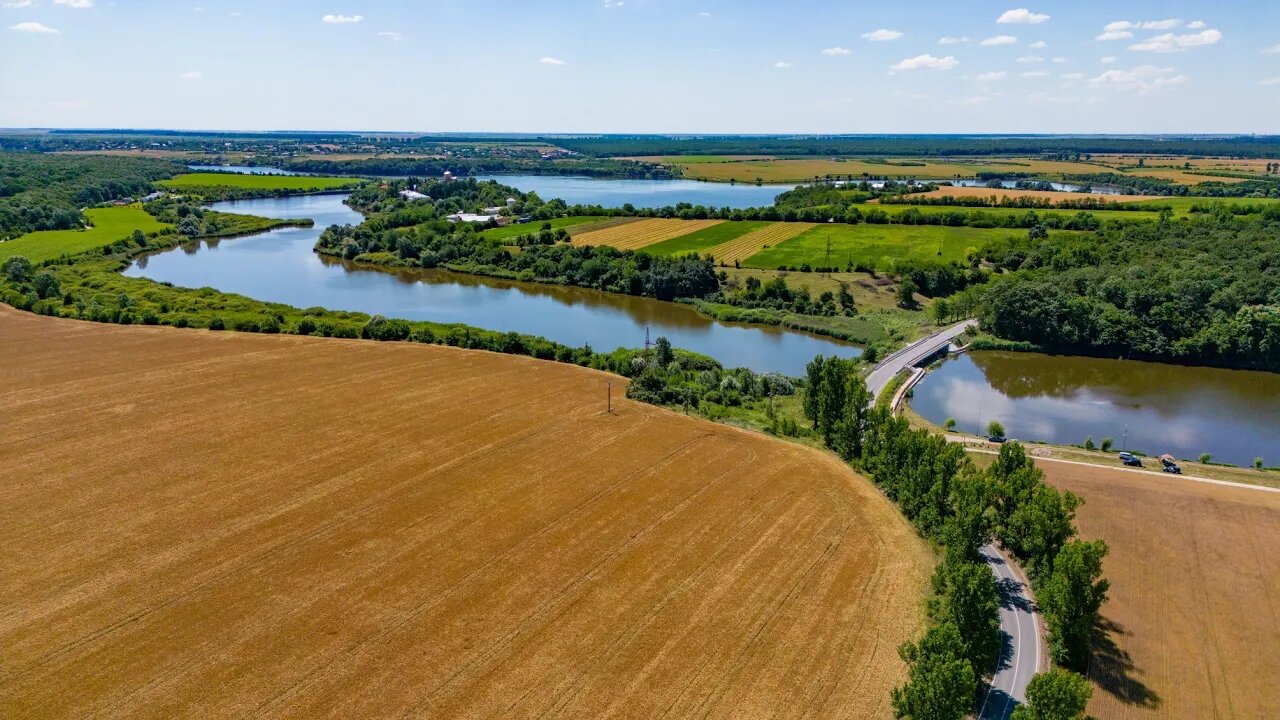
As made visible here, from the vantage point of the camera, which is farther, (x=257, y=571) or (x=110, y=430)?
(x=110, y=430)

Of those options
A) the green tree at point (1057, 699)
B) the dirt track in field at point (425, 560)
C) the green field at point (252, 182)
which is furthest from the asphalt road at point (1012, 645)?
the green field at point (252, 182)

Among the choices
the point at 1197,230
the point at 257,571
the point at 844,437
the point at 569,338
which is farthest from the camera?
the point at 1197,230

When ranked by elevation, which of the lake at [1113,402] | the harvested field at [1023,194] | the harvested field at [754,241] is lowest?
the lake at [1113,402]

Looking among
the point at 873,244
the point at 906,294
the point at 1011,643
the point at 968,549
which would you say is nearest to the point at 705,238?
the point at 873,244

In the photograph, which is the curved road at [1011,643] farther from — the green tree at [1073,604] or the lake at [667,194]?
the lake at [667,194]

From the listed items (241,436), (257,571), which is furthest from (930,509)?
(241,436)

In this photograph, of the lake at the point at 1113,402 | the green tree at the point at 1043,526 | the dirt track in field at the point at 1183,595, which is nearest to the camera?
the dirt track in field at the point at 1183,595

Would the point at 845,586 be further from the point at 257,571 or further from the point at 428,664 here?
the point at 257,571

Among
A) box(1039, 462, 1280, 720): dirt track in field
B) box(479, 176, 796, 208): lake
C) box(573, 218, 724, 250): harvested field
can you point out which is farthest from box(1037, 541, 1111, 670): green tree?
box(479, 176, 796, 208): lake
